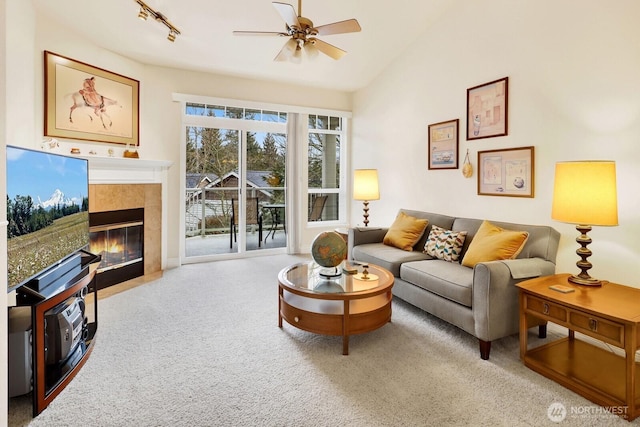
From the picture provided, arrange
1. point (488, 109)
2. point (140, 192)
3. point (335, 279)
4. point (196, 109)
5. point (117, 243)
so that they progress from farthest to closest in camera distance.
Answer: point (196, 109) < point (140, 192) < point (117, 243) < point (488, 109) < point (335, 279)

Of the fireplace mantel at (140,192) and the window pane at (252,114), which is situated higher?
the window pane at (252,114)

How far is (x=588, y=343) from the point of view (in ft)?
8.27

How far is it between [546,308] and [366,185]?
2852mm

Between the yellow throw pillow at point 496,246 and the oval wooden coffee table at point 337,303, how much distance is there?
772 mm

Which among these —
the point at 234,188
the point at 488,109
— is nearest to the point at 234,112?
the point at 234,188

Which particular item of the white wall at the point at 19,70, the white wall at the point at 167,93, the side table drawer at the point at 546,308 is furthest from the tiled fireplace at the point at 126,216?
the side table drawer at the point at 546,308

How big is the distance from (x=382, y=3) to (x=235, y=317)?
364 cm

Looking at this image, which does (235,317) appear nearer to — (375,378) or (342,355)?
(342,355)

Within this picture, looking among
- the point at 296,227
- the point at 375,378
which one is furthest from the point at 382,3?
the point at 375,378

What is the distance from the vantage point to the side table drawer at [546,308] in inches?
80.9

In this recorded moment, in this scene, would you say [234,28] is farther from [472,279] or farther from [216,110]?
[472,279]

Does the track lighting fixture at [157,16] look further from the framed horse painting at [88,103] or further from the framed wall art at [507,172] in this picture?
the framed wall art at [507,172]

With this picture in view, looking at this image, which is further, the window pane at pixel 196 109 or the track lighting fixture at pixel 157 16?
the window pane at pixel 196 109

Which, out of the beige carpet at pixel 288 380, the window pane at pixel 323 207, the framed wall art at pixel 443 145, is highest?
the framed wall art at pixel 443 145
